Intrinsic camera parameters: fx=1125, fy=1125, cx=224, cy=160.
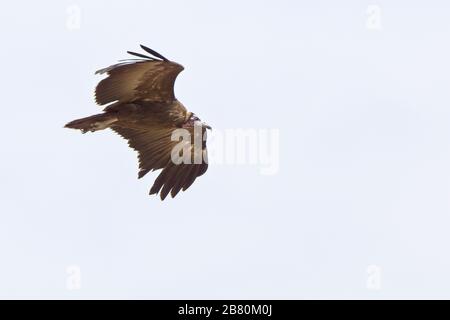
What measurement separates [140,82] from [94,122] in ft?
3.61

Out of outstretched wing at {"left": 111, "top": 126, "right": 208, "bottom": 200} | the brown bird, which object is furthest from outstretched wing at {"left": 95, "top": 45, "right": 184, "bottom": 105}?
outstretched wing at {"left": 111, "top": 126, "right": 208, "bottom": 200}

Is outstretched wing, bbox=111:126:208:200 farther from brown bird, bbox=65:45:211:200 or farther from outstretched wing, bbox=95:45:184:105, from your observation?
outstretched wing, bbox=95:45:184:105

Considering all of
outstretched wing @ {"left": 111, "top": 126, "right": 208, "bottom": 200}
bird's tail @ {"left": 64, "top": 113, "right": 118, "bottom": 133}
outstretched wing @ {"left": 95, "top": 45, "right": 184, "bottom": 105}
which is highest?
outstretched wing @ {"left": 95, "top": 45, "right": 184, "bottom": 105}

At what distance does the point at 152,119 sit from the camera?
20.1 m

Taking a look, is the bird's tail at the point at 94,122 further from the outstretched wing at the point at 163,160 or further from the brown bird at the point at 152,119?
the outstretched wing at the point at 163,160

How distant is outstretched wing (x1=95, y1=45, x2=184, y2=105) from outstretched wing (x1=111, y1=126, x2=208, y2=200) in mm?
1052

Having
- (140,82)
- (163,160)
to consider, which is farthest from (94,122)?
(163,160)

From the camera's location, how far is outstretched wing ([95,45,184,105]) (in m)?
19.2

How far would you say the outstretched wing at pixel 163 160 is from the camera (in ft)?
68.5

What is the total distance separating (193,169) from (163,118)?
4.66ft
